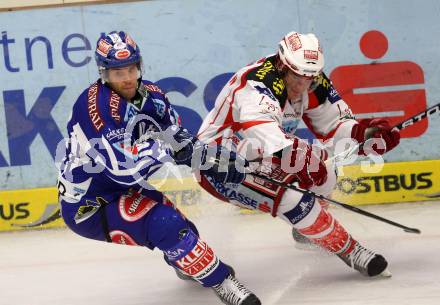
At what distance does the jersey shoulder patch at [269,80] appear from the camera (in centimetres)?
397

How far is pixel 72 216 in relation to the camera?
3.88m

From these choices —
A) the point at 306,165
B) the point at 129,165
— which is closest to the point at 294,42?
the point at 306,165

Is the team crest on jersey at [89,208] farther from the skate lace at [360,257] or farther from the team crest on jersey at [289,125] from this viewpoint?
the skate lace at [360,257]

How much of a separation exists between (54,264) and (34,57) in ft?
4.68

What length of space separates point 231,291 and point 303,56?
104 cm

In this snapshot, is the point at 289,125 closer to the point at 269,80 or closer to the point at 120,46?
the point at 269,80

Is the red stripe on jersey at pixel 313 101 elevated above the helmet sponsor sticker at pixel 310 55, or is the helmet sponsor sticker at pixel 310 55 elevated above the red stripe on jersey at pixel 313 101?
the helmet sponsor sticker at pixel 310 55

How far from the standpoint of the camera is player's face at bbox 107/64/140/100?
369cm

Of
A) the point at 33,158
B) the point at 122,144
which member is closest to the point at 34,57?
the point at 33,158

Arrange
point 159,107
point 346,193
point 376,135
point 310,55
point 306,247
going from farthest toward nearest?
1. point 346,193
2. point 306,247
3. point 376,135
4. point 310,55
5. point 159,107

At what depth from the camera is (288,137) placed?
387cm

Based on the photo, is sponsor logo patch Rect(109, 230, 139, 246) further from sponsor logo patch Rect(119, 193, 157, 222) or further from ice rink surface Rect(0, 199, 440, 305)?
ice rink surface Rect(0, 199, 440, 305)

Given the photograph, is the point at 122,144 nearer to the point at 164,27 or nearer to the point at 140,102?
the point at 140,102

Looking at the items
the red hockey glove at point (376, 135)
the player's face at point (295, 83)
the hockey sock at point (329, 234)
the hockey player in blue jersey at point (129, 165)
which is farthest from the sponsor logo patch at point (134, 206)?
the red hockey glove at point (376, 135)
